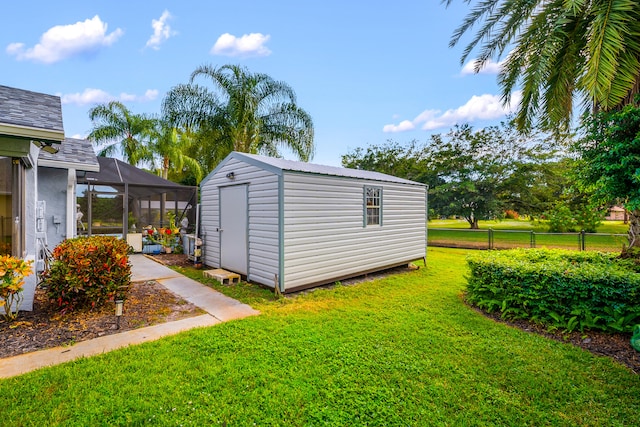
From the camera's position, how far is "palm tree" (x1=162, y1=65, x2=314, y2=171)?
12523 mm

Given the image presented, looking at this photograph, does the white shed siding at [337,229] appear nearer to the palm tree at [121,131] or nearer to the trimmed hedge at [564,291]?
the trimmed hedge at [564,291]

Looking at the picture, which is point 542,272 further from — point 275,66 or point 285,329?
point 275,66

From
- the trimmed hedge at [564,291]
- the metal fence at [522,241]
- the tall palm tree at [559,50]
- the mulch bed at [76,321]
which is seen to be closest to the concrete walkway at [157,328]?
the mulch bed at [76,321]

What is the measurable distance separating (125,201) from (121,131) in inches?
403

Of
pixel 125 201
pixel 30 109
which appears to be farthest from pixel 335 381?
pixel 125 201

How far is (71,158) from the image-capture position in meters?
7.00

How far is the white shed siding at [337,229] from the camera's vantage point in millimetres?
5523

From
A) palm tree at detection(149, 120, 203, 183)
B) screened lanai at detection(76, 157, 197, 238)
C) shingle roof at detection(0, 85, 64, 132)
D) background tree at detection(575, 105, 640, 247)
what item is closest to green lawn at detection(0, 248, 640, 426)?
background tree at detection(575, 105, 640, 247)

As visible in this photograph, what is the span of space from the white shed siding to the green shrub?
8.74 feet

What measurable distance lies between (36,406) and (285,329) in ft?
7.73

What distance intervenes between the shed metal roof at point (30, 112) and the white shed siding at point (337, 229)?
3.35m

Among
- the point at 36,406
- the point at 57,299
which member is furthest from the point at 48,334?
the point at 36,406

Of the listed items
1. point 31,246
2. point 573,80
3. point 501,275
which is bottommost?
point 501,275

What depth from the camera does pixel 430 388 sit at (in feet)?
8.42
